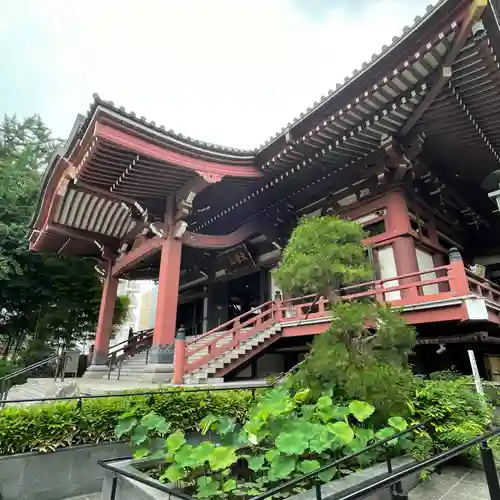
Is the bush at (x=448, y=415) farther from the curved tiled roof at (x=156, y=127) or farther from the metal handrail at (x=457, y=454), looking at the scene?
the curved tiled roof at (x=156, y=127)

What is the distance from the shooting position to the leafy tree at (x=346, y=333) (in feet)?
12.4

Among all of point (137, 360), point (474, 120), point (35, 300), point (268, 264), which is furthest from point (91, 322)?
point (474, 120)

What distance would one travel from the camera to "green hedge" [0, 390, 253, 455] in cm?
377

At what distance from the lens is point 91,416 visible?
425 cm

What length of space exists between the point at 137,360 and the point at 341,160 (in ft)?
31.5

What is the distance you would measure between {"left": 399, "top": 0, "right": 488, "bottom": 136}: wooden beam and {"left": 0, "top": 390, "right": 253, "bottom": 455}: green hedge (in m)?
6.15

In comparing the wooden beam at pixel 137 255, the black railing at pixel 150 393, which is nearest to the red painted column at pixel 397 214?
the black railing at pixel 150 393

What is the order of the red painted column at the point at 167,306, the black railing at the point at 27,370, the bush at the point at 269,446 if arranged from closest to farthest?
the bush at the point at 269,446, the black railing at the point at 27,370, the red painted column at the point at 167,306

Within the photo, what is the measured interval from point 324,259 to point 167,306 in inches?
193

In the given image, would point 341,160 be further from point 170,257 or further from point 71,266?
point 71,266

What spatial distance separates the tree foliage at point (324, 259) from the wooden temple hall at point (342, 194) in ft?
7.58

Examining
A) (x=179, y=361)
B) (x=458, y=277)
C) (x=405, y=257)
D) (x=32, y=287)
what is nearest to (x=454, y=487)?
(x=458, y=277)

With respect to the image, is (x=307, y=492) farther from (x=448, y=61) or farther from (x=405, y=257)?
(x=405, y=257)

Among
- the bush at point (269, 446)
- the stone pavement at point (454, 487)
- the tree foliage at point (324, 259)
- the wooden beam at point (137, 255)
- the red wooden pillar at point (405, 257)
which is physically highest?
the wooden beam at point (137, 255)
